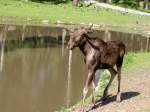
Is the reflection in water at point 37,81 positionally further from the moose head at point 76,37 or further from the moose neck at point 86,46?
the moose head at point 76,37

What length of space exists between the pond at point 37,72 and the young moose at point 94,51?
244 cm

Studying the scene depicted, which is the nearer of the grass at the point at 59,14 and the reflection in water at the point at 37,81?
the reflection in water at the point at 37,81

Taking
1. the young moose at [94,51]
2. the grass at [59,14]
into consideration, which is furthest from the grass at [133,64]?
the grass at [59,14]

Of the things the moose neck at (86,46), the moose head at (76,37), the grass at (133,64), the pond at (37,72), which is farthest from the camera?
the grass at (133,64)

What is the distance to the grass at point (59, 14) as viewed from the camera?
43.5m

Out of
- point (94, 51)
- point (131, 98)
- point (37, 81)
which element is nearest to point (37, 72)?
point (37, 81)

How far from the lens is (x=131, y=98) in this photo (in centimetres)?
1496

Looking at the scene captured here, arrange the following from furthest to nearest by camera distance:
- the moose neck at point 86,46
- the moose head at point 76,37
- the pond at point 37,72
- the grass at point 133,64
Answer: the grass at point 133,64 < the pond at point 37,72 < the moose neck at point 86,46 < the moose head at point 76,37

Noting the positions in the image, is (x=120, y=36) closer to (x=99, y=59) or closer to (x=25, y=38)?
(x=25, y=38)

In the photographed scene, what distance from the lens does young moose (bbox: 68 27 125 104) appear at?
Result: 510 inches

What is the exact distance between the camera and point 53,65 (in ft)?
76.7

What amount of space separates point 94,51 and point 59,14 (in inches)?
1331

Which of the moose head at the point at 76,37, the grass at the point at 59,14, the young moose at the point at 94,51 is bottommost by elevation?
the grass at the point at 59,14

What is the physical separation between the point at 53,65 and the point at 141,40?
677 inches
